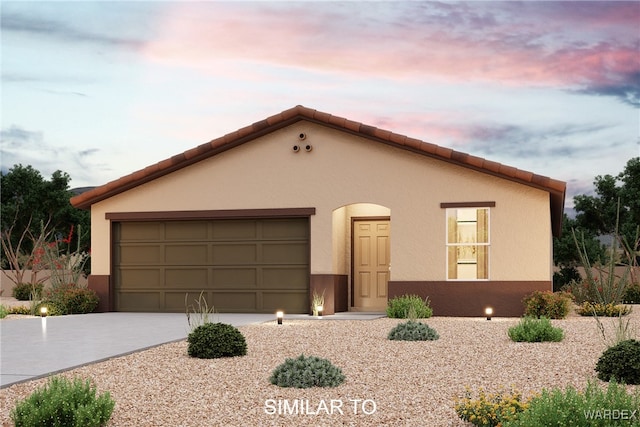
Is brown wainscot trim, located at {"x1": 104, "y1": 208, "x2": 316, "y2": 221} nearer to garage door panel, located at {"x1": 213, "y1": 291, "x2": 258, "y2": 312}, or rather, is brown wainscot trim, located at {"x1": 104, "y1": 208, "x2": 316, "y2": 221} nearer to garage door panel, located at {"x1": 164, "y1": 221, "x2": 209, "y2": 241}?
garage door panel, located at {"x1": 164, "y1": 221, "x2": 209, "y2": 241}

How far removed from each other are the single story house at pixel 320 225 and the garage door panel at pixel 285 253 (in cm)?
3

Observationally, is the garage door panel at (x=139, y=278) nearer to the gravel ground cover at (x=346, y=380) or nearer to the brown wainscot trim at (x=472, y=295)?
the brown wainscot trim at (x=472, y=295)

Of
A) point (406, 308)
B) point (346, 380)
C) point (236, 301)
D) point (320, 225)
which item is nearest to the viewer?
point (346, 380)

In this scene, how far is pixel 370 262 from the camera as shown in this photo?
66.6ft

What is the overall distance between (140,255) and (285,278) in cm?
404

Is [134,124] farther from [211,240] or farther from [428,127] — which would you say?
[428,127]

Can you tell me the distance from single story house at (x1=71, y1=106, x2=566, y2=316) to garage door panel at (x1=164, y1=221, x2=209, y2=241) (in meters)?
0.03

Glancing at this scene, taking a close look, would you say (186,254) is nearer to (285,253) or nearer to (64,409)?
(285,253)

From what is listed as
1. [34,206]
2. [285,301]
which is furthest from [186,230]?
[34,206]

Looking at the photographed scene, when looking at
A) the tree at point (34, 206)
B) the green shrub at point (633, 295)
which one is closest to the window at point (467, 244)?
the green shrub at point (633, 295)

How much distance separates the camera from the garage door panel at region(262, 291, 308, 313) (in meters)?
19.2

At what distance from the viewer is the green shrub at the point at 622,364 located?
28.8 ft

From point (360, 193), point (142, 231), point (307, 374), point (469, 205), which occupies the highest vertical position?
point (360, 193)

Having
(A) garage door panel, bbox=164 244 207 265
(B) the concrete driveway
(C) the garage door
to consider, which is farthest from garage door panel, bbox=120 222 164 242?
(B) the concrete driveway
